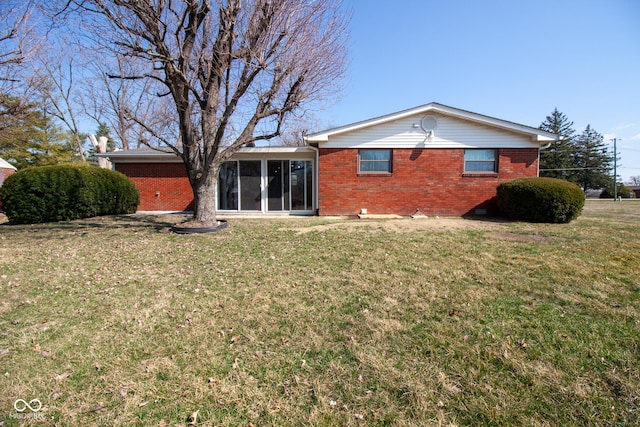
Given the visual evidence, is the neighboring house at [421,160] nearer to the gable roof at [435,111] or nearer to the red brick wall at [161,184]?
the gable roof at [435,111]

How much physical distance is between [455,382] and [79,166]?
537 inches

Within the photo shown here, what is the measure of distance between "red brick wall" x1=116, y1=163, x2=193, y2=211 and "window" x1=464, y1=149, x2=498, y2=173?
12085 mm

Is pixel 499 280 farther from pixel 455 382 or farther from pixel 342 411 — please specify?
pixel 342 411

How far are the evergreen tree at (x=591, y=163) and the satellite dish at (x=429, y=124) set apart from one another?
44.9m

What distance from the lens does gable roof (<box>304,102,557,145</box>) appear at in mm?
11891

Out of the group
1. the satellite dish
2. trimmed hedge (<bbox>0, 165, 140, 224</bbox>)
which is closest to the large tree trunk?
trimmed hedge (<bbox>0, 165, 140, 224</bbox>)

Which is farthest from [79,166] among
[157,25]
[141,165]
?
[157,25]

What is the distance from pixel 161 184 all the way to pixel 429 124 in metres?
12.1

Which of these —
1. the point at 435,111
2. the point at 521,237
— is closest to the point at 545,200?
the point at 521,237

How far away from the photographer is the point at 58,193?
1047 centimetres

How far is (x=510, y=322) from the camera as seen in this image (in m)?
3.19

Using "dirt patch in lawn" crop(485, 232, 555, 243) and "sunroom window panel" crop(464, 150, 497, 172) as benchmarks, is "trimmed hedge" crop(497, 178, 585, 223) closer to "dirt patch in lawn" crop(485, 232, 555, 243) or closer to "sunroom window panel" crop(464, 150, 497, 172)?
"sunroom window panel" crop(464, 150, 497, 172)

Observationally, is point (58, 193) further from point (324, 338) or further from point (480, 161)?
point (480, 161)

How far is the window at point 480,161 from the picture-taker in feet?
40.8
